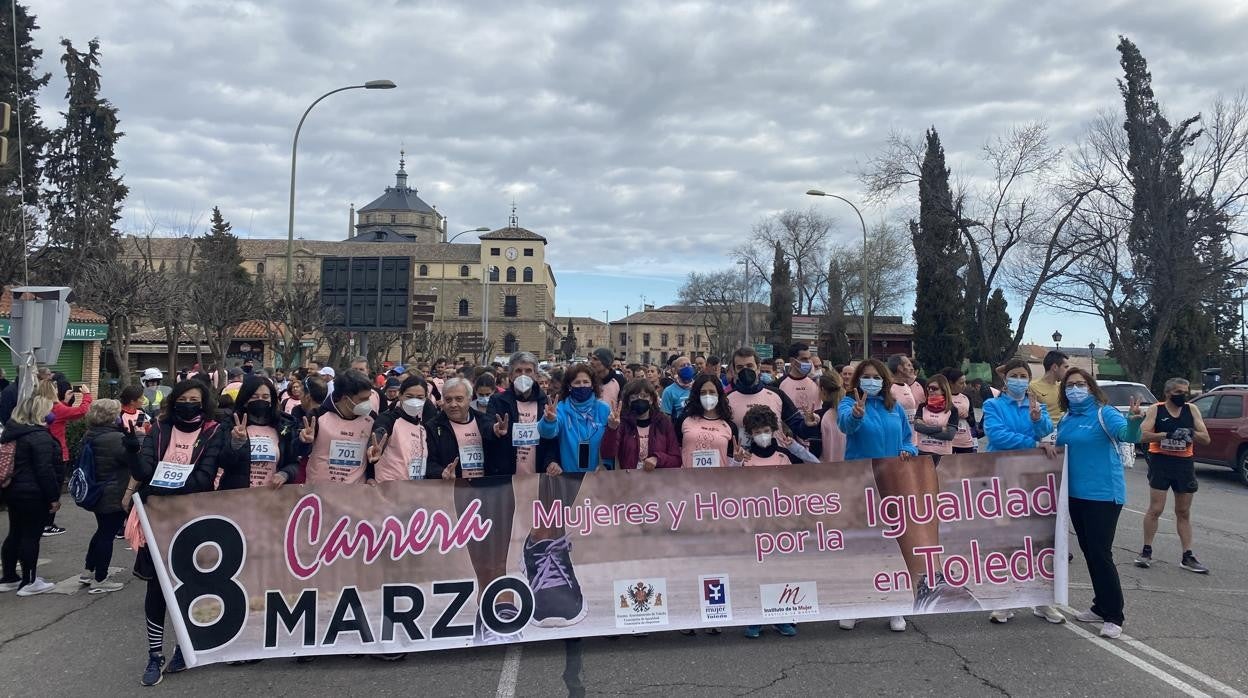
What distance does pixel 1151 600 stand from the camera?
5828mm

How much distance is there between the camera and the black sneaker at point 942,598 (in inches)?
204

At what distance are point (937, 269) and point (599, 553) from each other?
3472 cm

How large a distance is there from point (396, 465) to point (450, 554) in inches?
32.2

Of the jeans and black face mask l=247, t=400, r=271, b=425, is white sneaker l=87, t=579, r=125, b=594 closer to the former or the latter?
black face mask l=247, t=400, r=271, b=425

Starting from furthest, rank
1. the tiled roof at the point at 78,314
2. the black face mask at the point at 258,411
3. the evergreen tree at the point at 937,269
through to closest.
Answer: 1. the evergreen tree at the point at 937,269
2. the tiled roof at the point at 78,314
3. the black face mask at the point at 258,411

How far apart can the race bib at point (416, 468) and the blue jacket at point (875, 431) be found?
3.04m

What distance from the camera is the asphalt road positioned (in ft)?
13.9

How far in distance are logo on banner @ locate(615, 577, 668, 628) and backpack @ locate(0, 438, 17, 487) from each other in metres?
4.75

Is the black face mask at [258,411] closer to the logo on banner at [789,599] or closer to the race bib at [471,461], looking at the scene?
the race bib at [471,461]

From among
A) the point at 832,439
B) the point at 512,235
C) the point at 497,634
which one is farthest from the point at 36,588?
the point at 512,235

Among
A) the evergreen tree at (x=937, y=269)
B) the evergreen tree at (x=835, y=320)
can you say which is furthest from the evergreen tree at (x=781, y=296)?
the evergreen tree at (x=937, y=269)

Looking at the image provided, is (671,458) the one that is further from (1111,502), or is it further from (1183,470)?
(1183,470)

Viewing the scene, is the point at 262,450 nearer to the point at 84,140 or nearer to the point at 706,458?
the point at 706,458

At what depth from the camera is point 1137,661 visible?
4566 mm
